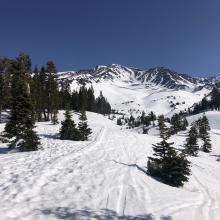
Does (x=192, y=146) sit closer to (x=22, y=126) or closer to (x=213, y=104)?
(x=22, y=126)

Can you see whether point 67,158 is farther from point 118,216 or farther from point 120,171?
point 118,216

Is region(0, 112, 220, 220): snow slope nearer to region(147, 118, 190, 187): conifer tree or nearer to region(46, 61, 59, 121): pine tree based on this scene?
region(147, 118, 190, 187): conifer tree

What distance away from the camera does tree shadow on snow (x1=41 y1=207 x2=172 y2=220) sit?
396 inches

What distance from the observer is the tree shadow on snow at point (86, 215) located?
A: 10.0m

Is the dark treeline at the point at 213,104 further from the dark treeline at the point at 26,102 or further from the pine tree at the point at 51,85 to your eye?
the dark treeline at the point at 26,102

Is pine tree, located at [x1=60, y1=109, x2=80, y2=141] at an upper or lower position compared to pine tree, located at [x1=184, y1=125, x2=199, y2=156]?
upper

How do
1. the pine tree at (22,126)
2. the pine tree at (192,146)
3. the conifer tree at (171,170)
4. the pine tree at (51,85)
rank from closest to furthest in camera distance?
1. the conifer tree at (171,170)
2. the pine tree at (22,126)
3. the pine tree at (192,146)
4. the pine tree at (51,85)

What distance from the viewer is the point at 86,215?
33.7ft

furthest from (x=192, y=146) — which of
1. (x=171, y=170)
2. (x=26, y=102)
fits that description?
(x=26, y=102)

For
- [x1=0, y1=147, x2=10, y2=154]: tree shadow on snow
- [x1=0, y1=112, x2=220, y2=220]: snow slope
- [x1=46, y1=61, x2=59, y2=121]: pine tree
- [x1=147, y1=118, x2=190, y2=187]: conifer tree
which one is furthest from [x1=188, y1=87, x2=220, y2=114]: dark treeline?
[x1=0, y1=112, x2=220, y2=220]: snow slope

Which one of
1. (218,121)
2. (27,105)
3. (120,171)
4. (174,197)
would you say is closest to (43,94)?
(27,105)

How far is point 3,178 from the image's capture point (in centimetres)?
1474

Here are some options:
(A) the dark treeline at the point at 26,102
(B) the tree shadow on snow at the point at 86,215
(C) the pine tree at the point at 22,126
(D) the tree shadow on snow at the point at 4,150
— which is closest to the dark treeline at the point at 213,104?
(A) the dark treeline at the point at 26,102

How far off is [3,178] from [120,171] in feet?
22.3
